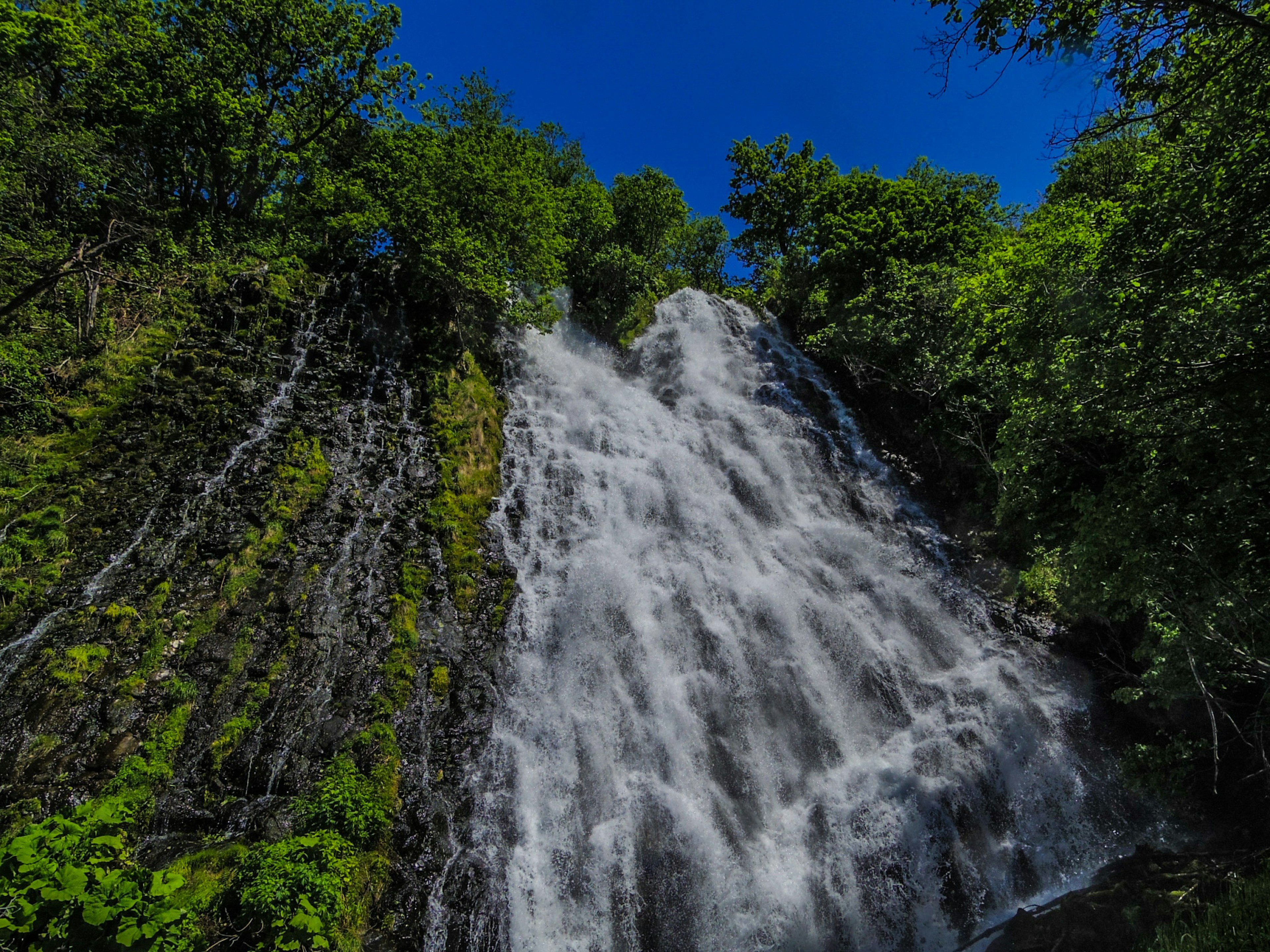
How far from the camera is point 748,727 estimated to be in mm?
8602

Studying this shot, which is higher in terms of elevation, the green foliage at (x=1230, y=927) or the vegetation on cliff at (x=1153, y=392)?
the vegetation on cliff at (x=1153, y=392)

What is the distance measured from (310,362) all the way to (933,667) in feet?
46.7

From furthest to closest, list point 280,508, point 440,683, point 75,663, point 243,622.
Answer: point 280,508, point 440,683, point 243,622, point 75,663

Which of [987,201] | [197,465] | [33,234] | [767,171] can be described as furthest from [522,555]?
[987,201]

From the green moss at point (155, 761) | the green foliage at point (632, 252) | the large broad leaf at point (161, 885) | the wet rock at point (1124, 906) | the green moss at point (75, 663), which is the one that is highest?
the green foliage at point (632, 252)

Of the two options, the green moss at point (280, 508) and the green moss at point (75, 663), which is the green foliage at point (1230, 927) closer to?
the green moss at point (280, 508)

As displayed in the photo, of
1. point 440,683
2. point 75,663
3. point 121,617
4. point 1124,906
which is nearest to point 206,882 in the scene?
point 75,663

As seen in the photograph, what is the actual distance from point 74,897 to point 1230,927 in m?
9.65

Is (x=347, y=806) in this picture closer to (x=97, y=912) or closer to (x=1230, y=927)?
(x=97, y=912)

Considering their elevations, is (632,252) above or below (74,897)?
above

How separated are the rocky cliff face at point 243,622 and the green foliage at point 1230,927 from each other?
316 inches

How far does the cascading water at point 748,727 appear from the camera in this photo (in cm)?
686

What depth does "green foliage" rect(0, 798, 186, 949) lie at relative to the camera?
3.44m

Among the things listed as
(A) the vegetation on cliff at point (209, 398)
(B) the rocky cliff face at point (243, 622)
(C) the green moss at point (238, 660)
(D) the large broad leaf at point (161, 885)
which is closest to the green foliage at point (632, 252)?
(A) the vegetation on cliff at point (209, 398)
